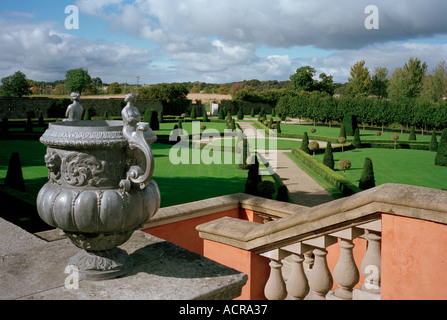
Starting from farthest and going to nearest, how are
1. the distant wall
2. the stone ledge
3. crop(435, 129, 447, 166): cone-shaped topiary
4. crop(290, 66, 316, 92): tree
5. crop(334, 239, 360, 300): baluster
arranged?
crop(290, 66, 316, 92): tree
the distant wall
crop(435, 129, 447, 166): cone-shaped topiary
crop(334, 239, 360, 300): baluster
the stone ledge

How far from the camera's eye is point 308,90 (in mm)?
78500

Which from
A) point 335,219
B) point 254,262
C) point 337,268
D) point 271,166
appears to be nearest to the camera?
point 335,219

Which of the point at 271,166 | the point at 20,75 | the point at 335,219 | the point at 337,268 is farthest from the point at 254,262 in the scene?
the point at 20,75

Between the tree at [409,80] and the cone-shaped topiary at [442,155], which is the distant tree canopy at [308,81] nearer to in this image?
the tree at [409,80]

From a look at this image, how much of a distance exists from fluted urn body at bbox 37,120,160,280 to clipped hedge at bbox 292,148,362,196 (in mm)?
11381

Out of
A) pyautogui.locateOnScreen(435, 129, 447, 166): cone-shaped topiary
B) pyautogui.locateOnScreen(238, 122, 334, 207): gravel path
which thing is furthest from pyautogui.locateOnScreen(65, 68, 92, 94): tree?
pyautogui.locateOnScreen(435, 129, 447, 166): cone-shaped topiary

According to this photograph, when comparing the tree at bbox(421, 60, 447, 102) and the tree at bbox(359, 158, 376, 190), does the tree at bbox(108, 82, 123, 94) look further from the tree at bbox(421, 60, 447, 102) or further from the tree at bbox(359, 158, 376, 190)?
the tree at bbox(359, 158, 376, 190)

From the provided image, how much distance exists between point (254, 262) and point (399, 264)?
129 centimetres

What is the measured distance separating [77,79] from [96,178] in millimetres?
79123

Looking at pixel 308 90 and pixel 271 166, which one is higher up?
pixel 308 90

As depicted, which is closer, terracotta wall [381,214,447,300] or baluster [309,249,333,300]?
terracotta wall [381,214,447,300]

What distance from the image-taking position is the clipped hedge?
13.4m

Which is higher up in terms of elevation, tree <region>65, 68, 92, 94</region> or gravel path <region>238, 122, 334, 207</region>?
tree <region>65, 68, 92, 94</region>
